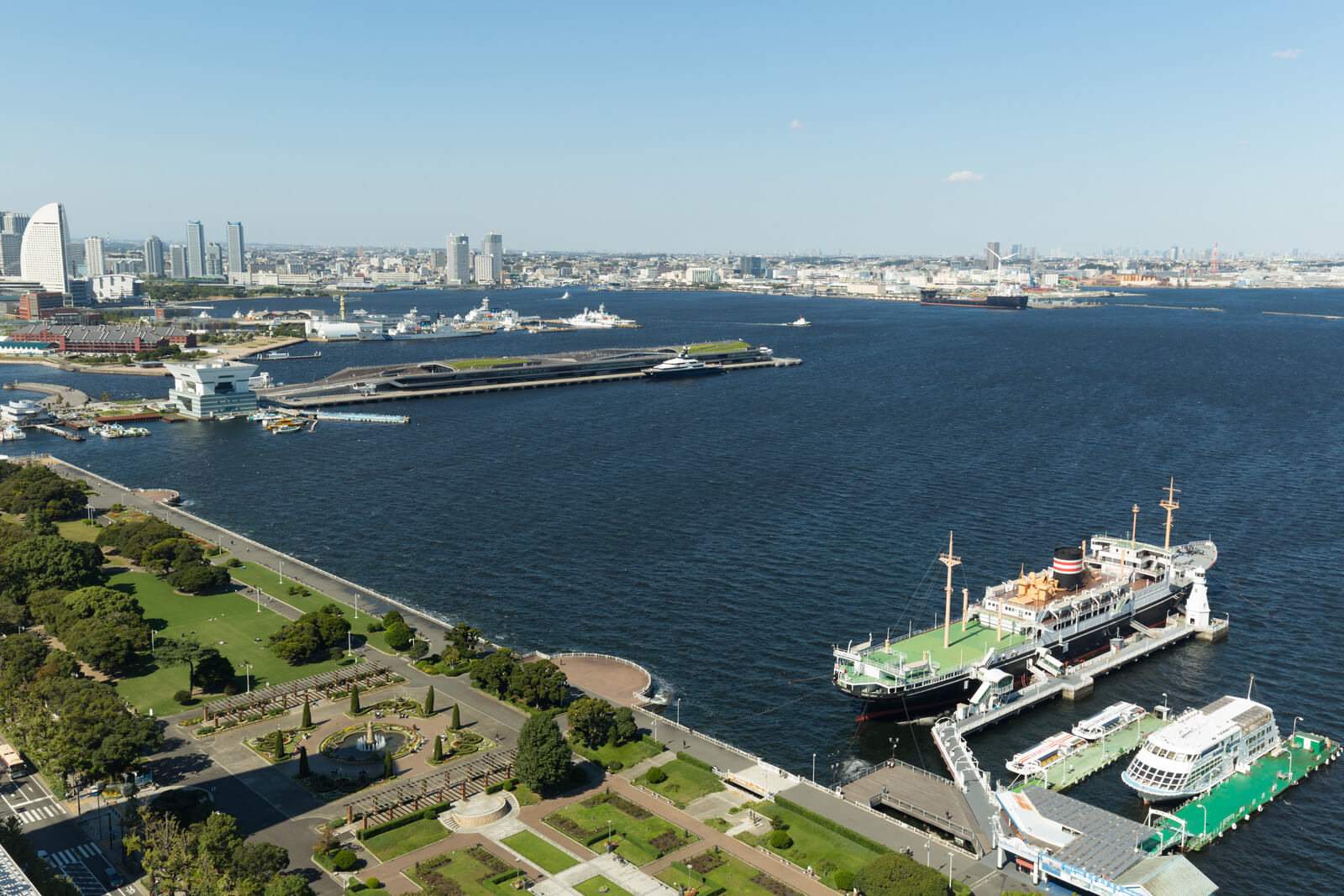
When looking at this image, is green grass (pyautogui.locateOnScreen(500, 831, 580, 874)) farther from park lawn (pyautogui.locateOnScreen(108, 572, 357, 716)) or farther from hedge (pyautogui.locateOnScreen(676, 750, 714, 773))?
park lawn (pyautogui.locateOnScreen(108, 572, 357, 716))

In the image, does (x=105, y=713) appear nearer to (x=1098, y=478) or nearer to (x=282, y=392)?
(x=1098, y=478)

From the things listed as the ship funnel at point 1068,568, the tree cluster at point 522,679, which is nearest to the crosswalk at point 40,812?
the tree cluster at point 522,679

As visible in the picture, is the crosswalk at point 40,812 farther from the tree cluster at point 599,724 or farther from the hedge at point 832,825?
the hedge at point 832,825

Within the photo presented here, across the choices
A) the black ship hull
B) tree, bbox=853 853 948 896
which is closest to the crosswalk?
tree, bbox=853 853 948 896

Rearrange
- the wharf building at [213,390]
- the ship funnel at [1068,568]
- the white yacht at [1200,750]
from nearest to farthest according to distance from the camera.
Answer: the white yacht at [1200,750]
the ship funnel at [1068,568]
the wharf building at [213,390]

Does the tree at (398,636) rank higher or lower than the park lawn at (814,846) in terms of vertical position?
higher

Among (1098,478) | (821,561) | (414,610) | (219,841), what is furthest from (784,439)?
(219,841)

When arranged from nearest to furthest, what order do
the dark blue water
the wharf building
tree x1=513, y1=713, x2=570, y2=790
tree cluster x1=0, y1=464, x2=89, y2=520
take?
1. tree x1=513, y1=713, x2=570, y2=790
2. the dark blue water
3. tree cluster x1=0, y1=464, x2=89, y2=520
4. the wharf building
